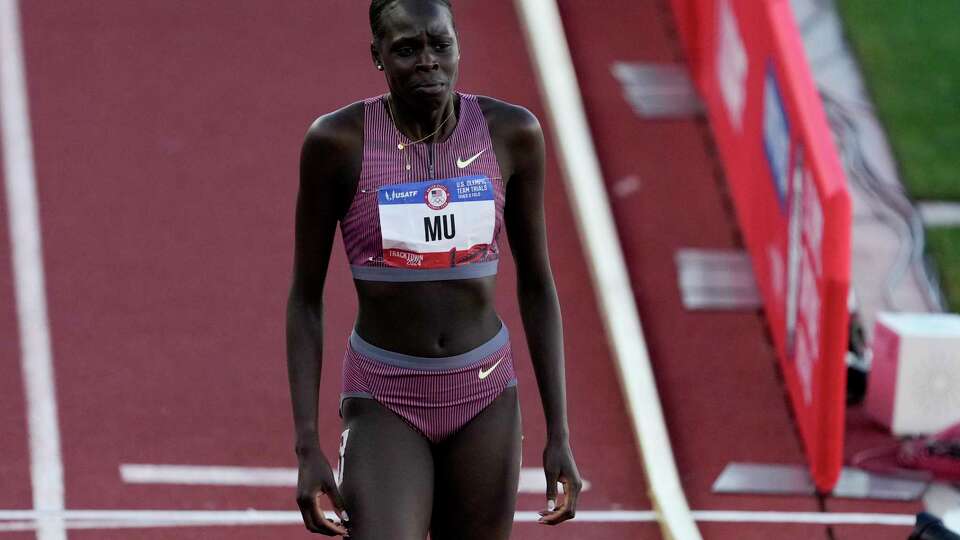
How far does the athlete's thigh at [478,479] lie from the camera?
435 cm

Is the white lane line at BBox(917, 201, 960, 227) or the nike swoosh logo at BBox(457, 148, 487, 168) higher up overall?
the nike swoosh logo at BBox(457, 148, 487, 168)

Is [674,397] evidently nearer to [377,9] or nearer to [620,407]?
[620,407]

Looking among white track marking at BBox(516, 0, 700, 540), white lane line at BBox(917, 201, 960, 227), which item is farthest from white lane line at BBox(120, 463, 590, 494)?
white lane line at BBox(917, 201, 960, 227)

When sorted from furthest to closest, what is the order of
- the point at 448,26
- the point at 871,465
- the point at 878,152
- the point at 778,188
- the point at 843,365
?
the point at 878,152, the point at 778,188, the point at 871,465, the point at 843,365, the point at 448,26

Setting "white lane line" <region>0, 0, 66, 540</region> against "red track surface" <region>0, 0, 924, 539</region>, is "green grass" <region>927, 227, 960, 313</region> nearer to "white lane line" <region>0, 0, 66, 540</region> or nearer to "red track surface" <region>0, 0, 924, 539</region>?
"red track surface" <region>0, 0, 924, 539</region>

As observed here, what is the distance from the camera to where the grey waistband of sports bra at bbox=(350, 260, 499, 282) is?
4273 millimetres

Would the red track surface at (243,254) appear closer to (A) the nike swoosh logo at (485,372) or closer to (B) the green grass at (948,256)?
(B) the green grass at (948,256)

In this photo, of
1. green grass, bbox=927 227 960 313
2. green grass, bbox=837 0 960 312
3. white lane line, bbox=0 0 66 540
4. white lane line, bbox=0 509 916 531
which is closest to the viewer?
white lane line, bbox=0 509 916 531

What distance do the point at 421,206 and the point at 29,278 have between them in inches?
207

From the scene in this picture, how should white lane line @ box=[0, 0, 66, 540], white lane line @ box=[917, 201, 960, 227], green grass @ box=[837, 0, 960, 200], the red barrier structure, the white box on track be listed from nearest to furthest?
the red barrier structure → white lane line @ box=[0, 0, 66, 540] → the white box on track → white lane line @ box=[917, 201, 960, 227] → green grass @ box=[837, 0, 960, 200]

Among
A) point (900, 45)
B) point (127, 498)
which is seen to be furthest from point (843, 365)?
point (900, 45)

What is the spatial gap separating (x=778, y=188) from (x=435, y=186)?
4.50m

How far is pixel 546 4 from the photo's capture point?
1191 centimetres

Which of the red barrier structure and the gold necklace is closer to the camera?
the gold necklace
